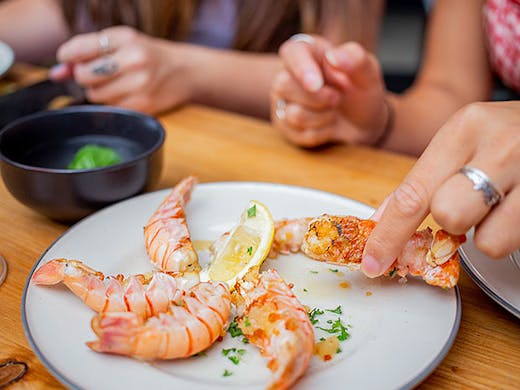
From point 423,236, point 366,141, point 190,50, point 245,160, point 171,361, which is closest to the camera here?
point 171,361

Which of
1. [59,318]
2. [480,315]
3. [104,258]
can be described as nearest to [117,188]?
[104,258]

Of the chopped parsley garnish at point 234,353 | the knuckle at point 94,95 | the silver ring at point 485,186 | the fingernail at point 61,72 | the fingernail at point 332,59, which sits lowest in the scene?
the knuckle at point 94,95

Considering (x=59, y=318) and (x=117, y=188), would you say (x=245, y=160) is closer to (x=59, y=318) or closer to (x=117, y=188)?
(x=117, y=188)

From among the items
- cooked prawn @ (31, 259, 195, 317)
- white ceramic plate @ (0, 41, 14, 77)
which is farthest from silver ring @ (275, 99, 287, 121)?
white ceramic plate @ (0, 41, 14, 77)

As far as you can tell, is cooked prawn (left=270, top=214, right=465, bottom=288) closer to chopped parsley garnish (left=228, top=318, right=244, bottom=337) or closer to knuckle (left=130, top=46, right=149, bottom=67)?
chopped parsley garnish (left=228, top=318, right=244, bottom=337)

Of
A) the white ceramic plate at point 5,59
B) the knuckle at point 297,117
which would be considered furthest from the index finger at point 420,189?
the white ceramic plate at point 5,59

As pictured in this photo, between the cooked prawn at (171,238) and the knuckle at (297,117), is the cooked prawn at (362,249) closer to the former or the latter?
the cooked prawn at (171,238)

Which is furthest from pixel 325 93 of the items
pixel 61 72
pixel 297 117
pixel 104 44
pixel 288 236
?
pixel 61 72
